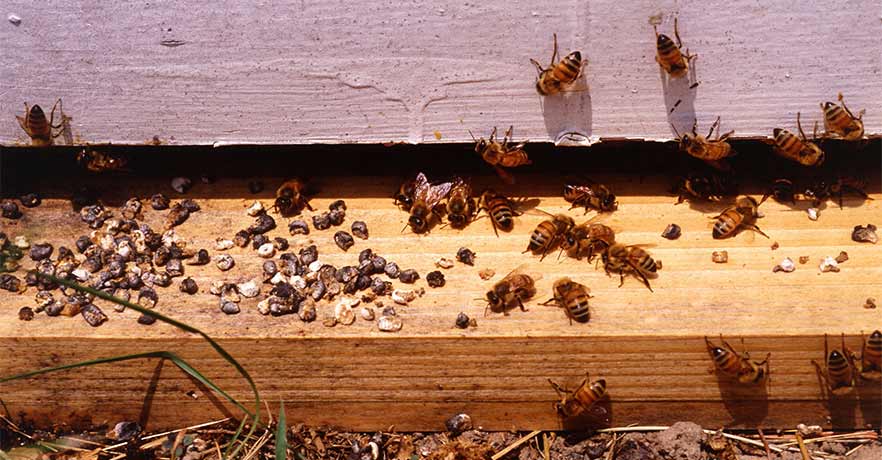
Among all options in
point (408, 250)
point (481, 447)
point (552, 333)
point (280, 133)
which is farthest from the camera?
point (280, 133)

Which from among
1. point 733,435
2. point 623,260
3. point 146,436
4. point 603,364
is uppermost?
point 623,260

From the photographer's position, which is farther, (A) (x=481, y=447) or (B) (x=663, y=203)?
(B) (x=663, y=203)

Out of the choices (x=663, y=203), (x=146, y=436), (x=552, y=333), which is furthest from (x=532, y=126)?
(x=146, y=436)

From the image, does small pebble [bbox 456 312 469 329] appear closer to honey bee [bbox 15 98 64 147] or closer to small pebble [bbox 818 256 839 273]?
small pebble [bbox 818 256 839 273]

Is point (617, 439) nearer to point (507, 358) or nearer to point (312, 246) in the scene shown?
point (507, 358)

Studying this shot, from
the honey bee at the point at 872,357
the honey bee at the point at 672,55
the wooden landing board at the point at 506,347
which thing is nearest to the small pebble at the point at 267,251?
the wooden landing board at the point at 506,347

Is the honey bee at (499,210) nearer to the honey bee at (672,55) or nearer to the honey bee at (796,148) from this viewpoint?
the honey bee at (672,55)
